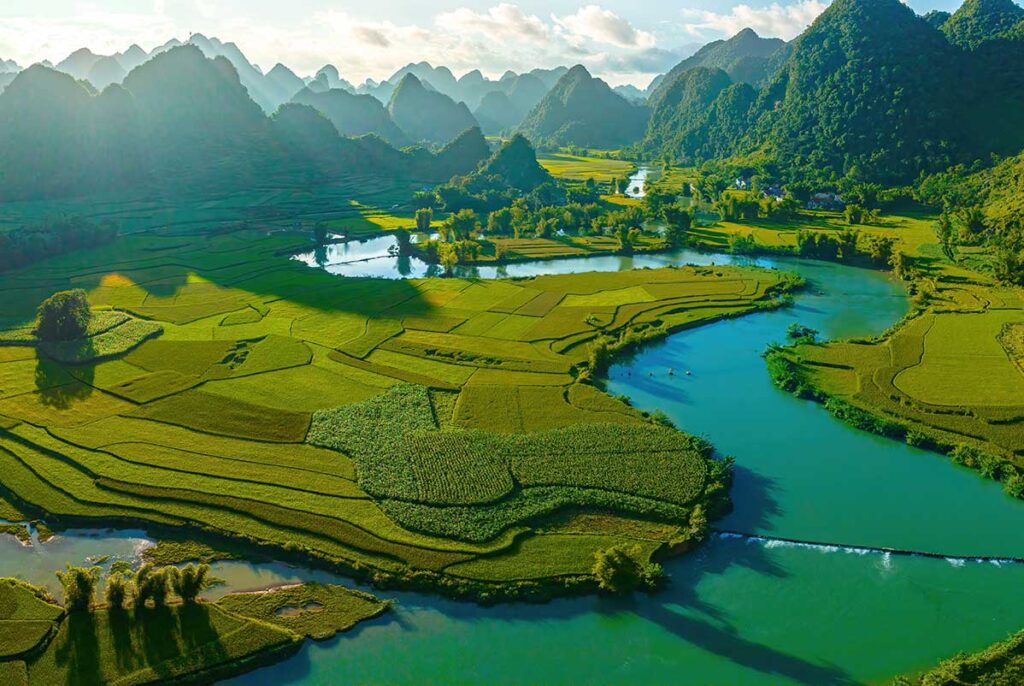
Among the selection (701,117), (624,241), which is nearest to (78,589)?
(624,241)

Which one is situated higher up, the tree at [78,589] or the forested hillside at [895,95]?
the forested hillside at [895,95]

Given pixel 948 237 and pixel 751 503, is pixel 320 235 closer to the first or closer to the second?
pixel 751 503

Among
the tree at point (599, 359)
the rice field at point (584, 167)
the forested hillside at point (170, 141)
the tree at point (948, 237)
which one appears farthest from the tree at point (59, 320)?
the rice field at point (584, 167)

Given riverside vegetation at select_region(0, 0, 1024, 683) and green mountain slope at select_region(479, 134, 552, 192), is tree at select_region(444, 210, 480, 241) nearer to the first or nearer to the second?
riverside vegetation at select_region(0, 0, 1024, 683)

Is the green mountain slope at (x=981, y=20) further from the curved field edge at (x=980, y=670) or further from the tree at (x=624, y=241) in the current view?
the curved field edge at (x=980, y=670)

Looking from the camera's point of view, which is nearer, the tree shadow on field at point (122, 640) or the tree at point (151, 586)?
the tree shadow on field at point (122, 640)

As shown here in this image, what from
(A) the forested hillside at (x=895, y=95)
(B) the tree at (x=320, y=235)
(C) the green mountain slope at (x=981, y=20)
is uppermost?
(C) the green mountain slope at (x=981, y=20)
